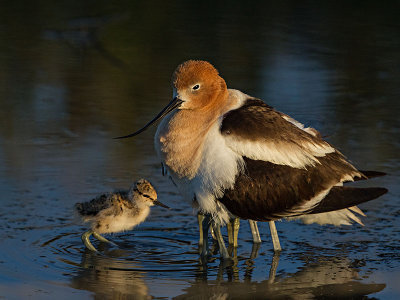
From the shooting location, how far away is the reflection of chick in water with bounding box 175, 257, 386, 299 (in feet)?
18.9

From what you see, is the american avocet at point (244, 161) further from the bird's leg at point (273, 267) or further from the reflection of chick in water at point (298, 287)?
the reflection of chick in water at point (298, 287)

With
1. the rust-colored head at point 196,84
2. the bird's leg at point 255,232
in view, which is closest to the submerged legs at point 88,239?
the bird's leg at point 255,232

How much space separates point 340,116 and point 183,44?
3.41 meters

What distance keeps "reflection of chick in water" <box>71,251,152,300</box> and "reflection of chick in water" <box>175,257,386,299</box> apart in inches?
13.1

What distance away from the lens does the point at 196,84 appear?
6602 millimetres

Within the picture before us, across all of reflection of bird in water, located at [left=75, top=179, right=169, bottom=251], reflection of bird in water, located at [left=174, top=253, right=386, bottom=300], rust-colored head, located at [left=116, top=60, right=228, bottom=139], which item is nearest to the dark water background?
reflection of bird in water, located at [left=174, top=253, right=386, bottom=300]

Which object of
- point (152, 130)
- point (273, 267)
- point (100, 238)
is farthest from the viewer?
point (152, 130)

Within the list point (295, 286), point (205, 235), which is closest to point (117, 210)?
point (205, 235)

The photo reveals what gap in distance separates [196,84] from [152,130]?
9.27ft

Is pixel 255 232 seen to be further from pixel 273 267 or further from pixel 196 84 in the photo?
pixel 196 84

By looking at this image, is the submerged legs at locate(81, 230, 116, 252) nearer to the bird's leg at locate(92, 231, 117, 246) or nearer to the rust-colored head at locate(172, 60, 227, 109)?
the bird's leg at locate(92, 231, 117, 246)

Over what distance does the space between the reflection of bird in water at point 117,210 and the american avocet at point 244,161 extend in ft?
1.52

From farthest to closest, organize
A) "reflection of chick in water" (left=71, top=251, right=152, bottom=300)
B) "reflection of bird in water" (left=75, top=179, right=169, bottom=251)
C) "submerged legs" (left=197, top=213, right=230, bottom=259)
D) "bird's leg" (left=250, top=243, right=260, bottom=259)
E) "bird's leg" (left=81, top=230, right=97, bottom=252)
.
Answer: "reflection of bird in water" (left=75, top=179, right=169, bottom=251) → "bird's leg" (left=81, top=230, right=97, bottom=252) → "bird's leg" (left=250, top=243, right=260, bottom=259) → "submerged legs" (left=197, top=213, right=230, bottom=259) → "reflection of chick in water" (left=71, top=251, right=152, bottom=300)

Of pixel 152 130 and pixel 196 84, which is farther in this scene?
pixel 152 130
